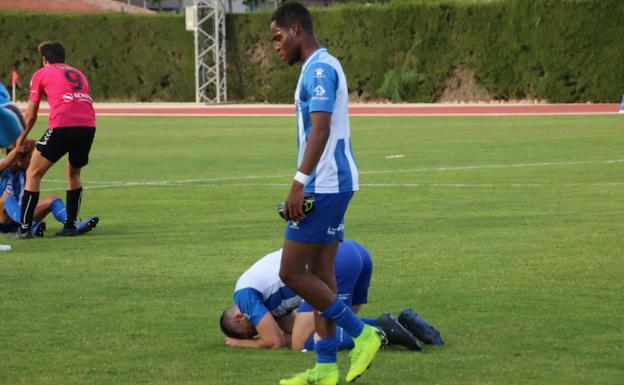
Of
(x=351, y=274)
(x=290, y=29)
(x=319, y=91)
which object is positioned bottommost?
(x=351, y=274)

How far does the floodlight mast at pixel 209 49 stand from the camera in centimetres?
5300

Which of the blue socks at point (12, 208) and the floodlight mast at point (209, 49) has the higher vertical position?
the blue socks at point (12, 208)

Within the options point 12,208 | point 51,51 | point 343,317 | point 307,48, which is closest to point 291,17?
point 307,48

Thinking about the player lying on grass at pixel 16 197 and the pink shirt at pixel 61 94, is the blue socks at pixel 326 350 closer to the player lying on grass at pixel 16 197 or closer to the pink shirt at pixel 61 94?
the player lying on grass at pixel 16 197

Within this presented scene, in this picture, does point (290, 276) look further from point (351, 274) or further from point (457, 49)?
point (457, 49)

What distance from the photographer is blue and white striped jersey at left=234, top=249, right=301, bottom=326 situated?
870 cm

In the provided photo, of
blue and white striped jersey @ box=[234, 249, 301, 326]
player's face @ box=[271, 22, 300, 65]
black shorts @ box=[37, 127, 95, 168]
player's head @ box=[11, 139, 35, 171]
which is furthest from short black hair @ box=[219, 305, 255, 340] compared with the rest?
player's head @ box=[11, 139, 35, 171]

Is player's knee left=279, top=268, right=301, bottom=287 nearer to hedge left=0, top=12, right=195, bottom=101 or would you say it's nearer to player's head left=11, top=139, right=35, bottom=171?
player's head left=11, top=139, right=35, bottom=171

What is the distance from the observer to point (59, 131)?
14836 millimetres

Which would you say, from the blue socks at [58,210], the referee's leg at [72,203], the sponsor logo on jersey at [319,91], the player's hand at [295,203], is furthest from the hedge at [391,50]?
the player's hand at [295,203]

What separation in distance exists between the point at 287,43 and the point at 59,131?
7.66 meters

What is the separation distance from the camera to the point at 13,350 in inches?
341

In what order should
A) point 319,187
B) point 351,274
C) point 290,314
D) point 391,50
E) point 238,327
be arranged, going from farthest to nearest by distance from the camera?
1. point 391,50
2. point 290,314
3. point 238,327
4. point 351,274
5. point 319,187

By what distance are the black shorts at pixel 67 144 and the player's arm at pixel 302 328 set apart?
6.61m
